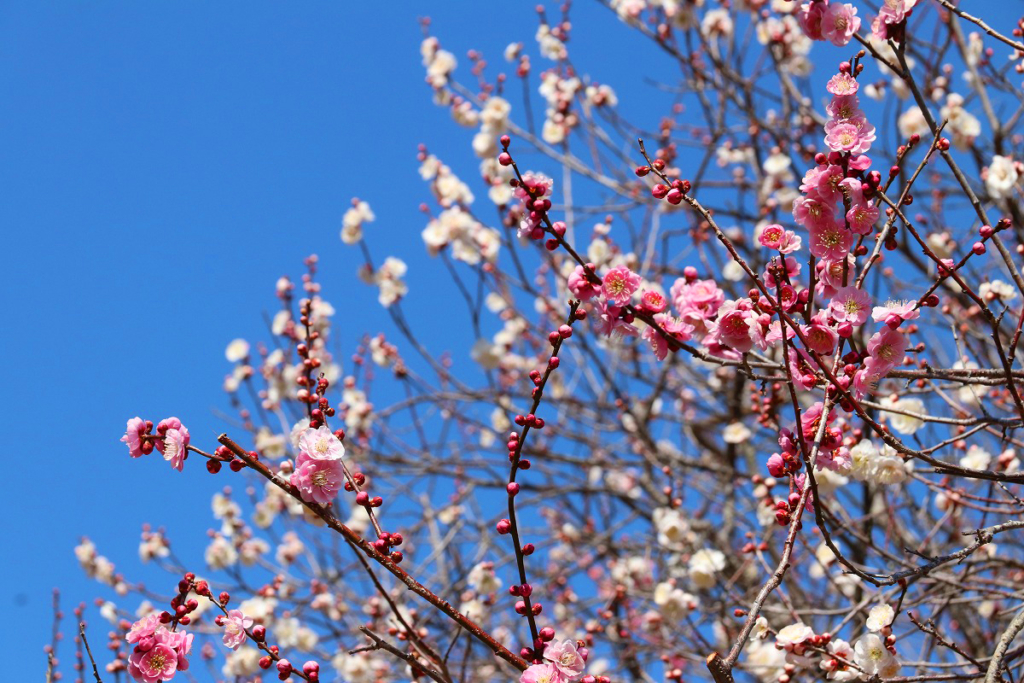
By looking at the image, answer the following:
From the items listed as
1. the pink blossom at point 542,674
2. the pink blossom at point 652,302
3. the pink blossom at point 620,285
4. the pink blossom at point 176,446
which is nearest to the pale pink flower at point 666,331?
the pink blossom at point 652,302

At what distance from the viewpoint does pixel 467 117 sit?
5.83 m

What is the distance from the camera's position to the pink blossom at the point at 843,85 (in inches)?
80.8

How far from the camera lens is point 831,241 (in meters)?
2.00

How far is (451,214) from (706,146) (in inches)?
64.0

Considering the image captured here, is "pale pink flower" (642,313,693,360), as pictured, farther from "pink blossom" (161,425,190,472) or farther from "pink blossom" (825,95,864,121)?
"pink blossom" (161,425,190,472)

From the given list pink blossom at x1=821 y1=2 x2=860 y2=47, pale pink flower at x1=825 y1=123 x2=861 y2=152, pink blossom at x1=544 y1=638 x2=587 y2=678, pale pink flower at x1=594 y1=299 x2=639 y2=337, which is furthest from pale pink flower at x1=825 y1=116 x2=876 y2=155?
pink blossom at x1=544 y1=638 x2=587 y2=678

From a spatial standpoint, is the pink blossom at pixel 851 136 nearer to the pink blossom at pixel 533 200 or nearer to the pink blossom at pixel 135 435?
the pink blossom at pixel 533 200

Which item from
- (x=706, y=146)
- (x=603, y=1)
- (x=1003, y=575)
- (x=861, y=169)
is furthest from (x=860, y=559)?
(x=603, y=1)

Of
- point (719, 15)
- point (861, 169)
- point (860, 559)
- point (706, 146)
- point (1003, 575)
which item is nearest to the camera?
point (861, 169)

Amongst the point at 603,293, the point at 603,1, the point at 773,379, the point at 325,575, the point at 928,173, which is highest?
the point at 603,1

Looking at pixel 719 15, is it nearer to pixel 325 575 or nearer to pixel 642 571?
pixel 642 571

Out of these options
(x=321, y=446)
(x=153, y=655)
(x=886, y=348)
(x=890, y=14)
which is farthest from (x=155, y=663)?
(x=890, y=14)

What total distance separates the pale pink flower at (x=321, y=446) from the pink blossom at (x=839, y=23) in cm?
159

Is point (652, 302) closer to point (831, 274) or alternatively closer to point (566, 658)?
point (831, 274)
